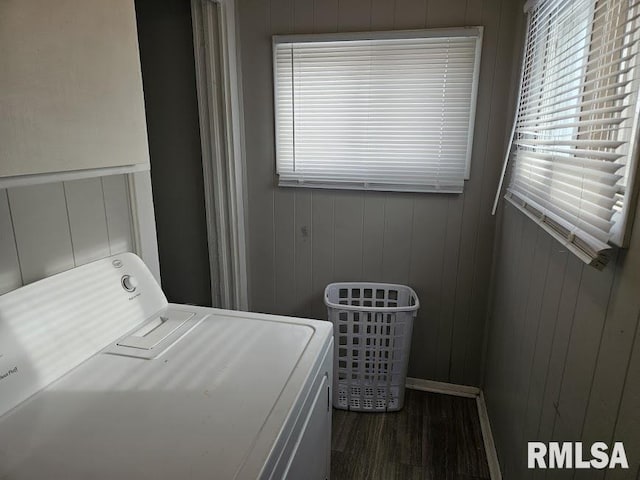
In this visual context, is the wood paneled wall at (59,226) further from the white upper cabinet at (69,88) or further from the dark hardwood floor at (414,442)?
the dark hardwood floor at (414,442)

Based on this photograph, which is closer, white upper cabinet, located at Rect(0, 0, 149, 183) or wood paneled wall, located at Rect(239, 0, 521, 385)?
white upper cabinet, located at Rect(0, 0, 149, 183)

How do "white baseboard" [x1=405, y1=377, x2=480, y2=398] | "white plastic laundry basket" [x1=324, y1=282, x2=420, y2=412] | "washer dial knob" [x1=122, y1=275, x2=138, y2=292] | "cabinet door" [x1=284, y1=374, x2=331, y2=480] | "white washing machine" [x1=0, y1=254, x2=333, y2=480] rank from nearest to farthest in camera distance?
1. "white washing machine" [x1=0, y1=254, x2=333, y2=480]
2. "cabinet door" [x1=284, y1=374, x2=331, y2=480]
3. "washer dial knob" [x1=122, y1=275, x2=138, y2=292]
4. "white plastic laundry basket" [x1=324, y1=282, x2=420, y2=412]
5. "white baseboard" [x1=405, y1=377, x2=480, y2=398]

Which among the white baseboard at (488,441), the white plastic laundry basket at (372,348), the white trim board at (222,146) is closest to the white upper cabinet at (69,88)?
the white trim board at (222,146)

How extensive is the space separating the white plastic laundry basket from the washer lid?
35.1 inches

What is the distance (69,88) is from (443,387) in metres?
2.27

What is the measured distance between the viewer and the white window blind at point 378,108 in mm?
1988

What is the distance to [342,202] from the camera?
225 centimetres

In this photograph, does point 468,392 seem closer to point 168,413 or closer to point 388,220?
point 388,220

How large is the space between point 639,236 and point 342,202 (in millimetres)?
1559

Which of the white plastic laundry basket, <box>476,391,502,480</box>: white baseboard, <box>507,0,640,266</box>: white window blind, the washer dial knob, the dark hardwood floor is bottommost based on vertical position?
the dark hardwood floor

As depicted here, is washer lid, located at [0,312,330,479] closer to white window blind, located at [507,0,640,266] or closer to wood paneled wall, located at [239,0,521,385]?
white window blind, located at [507,0,640,266]

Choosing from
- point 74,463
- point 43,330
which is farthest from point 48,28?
point 74,463

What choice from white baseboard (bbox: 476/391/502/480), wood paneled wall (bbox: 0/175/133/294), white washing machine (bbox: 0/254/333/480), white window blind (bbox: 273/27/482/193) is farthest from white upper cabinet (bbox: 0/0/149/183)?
white baseboard (bbox: 476/391/502/480)

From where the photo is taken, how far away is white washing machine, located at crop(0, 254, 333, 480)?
2.64ft
